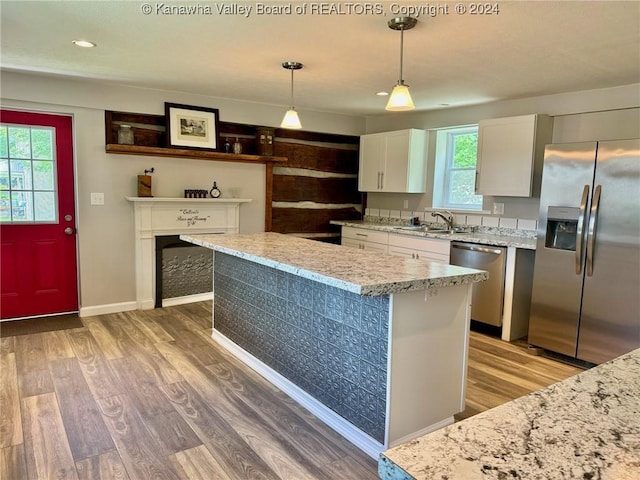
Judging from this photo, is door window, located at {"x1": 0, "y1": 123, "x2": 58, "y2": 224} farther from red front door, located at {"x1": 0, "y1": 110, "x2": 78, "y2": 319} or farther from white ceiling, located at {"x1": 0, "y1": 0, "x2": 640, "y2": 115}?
white ceiling, located at {"x1": 0, "y1": 0, "x2": 640, "y2": 115}

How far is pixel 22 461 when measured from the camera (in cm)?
212

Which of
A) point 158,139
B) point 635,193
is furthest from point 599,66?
point 158,139

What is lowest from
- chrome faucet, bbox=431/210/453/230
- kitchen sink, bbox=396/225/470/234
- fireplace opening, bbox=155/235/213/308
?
fireplace opening, bbox=155/235/213/308

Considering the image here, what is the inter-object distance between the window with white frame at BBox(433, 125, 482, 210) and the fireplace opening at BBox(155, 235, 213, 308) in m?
2.80

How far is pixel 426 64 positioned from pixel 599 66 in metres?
1.22

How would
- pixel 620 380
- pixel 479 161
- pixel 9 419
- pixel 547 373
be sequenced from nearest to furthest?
pixel 620 380, pixel 9 419, pixel 547 373, pixel 479 161

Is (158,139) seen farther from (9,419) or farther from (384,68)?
(9,419)

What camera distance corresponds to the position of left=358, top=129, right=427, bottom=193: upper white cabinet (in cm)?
515

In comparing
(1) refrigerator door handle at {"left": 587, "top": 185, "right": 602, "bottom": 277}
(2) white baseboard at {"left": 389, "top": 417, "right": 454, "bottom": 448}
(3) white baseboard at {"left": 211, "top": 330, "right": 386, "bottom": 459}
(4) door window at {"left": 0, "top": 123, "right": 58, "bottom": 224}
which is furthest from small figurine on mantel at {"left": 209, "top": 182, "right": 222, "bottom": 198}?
(1) refrigerator door handle at {"left": 587, "top": 185, "right": 602, "bottom": 277}

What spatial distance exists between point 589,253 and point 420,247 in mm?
1597

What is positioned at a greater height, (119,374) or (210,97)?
(210,97)

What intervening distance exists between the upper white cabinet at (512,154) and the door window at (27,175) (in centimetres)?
415

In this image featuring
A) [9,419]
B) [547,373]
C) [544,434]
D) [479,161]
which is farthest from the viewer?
[479,161]

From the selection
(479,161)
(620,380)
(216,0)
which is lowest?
(620,380)
